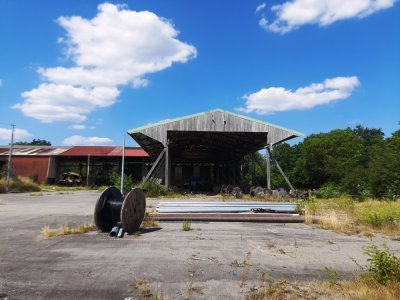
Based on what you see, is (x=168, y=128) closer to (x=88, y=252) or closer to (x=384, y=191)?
(x=384, y=191)

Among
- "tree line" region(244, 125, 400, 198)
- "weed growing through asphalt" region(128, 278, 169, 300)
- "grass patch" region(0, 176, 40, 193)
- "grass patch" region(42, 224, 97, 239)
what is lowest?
"weed growing through asphalt" region(128, 278, 169, 300)

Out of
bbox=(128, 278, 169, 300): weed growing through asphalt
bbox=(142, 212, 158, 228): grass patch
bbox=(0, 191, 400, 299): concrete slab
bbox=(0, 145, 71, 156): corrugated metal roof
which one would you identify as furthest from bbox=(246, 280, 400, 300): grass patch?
bbox=(0, 145, 71, 156): corrugated metal roof

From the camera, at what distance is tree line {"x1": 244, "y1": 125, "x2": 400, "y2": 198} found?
95.0ft

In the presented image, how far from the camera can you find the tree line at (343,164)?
29.0 m

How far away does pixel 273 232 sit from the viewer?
11289mm

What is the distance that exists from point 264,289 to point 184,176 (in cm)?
5502

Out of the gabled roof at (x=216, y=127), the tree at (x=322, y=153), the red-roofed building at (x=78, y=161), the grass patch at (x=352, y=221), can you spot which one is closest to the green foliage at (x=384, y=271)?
the grass patch at (x=352, y=221)

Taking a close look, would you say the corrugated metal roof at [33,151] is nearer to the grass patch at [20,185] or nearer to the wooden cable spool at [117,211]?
the grass patch at [20,185]

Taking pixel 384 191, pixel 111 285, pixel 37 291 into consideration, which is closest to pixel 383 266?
pixel 111 285

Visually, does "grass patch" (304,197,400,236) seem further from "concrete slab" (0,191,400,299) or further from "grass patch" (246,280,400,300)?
"grass patch" (246,280,400,300)

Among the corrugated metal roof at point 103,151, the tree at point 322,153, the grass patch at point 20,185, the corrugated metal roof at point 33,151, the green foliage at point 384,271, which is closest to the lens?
the green foliage at point 384,271

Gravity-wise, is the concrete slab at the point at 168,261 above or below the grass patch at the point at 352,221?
below

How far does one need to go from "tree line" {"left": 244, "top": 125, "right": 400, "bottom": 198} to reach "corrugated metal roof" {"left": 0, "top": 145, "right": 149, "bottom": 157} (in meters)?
16.5

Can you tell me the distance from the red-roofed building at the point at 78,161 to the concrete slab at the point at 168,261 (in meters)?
41.0
